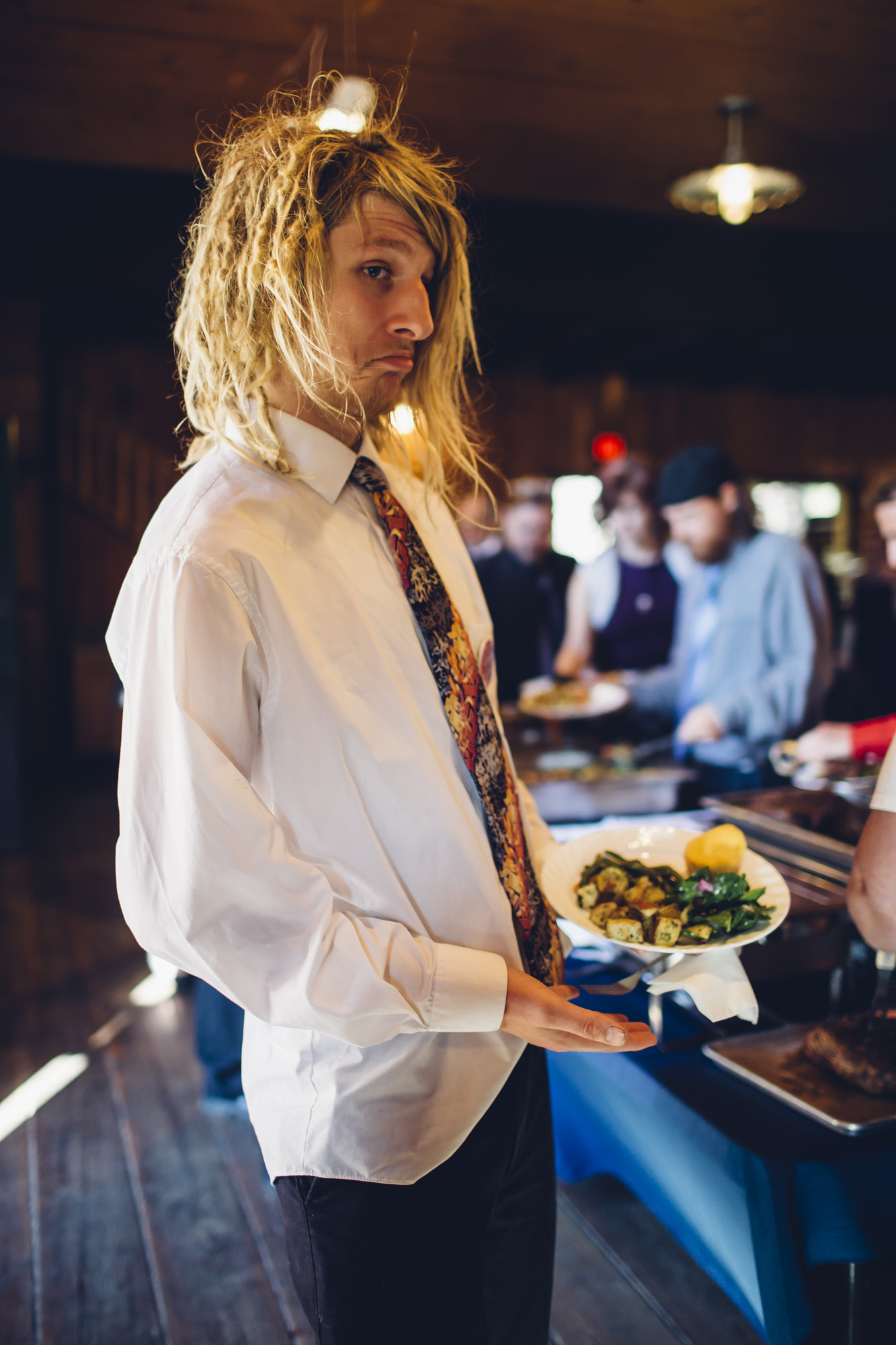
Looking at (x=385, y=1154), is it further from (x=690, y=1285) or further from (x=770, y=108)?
(x=770, y=108)

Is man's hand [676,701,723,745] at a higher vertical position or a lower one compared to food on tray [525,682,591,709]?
lower

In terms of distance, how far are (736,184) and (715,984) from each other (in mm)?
3293

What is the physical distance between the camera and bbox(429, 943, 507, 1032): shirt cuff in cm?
90

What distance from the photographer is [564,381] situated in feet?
27.9

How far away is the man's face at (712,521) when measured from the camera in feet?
10.0

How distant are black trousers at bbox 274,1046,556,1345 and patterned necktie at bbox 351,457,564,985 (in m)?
0.19

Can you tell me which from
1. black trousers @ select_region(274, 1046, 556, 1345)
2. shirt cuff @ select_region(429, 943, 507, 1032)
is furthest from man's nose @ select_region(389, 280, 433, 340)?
black trousers @ select_region(274, 1046, 556, 1345)

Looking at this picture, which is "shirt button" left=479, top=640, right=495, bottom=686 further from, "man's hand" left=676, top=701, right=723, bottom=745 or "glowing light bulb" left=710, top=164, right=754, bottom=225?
"glowing light bulb" left=710, top=164, right=754, bottom=225

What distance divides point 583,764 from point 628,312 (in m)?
3.62

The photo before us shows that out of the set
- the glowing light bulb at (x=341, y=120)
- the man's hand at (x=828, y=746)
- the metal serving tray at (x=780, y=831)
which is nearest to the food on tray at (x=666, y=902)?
the metal serving tray at (x=780, y=831)

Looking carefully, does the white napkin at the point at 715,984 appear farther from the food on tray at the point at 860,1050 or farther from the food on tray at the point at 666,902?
the food on tray at the point at 860,1050

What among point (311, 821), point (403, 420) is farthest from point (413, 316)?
point (311, 821)

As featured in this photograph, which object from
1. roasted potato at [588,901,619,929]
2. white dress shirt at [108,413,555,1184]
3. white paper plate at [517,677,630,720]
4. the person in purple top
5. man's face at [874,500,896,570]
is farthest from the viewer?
the person in purple top

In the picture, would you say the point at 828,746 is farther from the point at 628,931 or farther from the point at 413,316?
the point at 413,316
